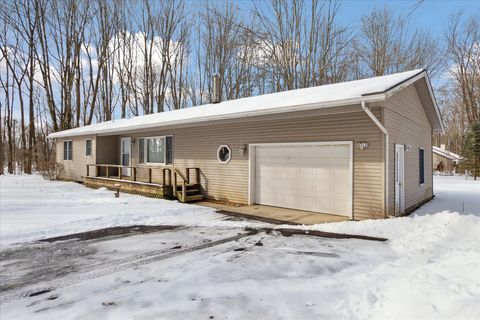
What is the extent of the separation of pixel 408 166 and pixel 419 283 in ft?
19.6

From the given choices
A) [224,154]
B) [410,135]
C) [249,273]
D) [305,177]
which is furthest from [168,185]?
[410,135]

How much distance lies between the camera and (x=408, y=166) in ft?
27.1

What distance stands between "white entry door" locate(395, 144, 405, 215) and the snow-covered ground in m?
0.96

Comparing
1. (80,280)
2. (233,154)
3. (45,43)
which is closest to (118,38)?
(45,43)

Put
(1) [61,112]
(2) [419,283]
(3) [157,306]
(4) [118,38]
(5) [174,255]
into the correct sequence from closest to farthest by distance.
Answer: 1. (3) [157,306]
2. (2) [419,283]
3. (5) [174,255]
4. (1) [61,112]
5. (4) [118,38]

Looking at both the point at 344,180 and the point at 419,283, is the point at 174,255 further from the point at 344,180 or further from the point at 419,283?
the point at 344,180

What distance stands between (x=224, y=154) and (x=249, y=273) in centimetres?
626

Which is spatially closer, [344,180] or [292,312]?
[292,312]

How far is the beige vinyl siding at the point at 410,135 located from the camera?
6.81 m

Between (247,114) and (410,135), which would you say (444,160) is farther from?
(247,114)

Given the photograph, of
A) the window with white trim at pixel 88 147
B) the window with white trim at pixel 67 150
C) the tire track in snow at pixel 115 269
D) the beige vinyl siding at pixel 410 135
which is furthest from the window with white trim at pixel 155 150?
the beige vinyl siding at pixel 410 135

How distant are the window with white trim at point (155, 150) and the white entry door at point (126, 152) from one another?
843 mm

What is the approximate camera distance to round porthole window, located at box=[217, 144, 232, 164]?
9.49 m

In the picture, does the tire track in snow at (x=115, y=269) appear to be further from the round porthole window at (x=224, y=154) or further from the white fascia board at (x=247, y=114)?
the round porthole window at (x=224, y=154)
